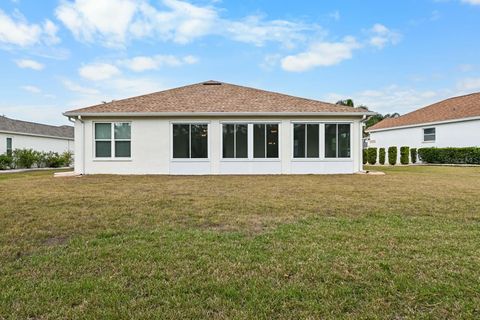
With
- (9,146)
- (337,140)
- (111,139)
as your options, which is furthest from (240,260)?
(9,146)

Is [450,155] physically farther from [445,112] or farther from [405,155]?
[445,112]

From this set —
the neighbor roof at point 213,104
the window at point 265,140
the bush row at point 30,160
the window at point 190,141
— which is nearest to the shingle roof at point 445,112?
the neighbor roof at point 213,104

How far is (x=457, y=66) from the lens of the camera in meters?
25.3

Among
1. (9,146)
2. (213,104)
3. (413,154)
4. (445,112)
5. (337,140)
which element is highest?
(445,112)

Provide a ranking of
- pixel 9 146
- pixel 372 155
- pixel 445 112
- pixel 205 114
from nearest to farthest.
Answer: pixel 205 114
pixel 9 146
pixel 445 112
pixel 372 155

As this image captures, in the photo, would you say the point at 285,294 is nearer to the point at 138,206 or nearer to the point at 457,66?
the point at 138,206

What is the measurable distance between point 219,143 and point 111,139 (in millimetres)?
4713

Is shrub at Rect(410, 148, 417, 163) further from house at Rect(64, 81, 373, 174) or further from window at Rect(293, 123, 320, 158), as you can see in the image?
window at Rect(293, 123, 320, 158)

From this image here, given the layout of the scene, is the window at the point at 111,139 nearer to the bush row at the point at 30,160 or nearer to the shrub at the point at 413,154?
the bush row at the point at 30,160

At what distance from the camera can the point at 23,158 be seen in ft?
73.7

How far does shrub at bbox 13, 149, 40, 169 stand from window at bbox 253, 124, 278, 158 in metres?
16.9

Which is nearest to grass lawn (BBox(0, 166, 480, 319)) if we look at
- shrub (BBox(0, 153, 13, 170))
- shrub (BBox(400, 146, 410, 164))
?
shrub (BBox(0, 153, 13, 170))

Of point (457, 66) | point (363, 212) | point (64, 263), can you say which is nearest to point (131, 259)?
point (64, 263)

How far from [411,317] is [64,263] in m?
3.32
